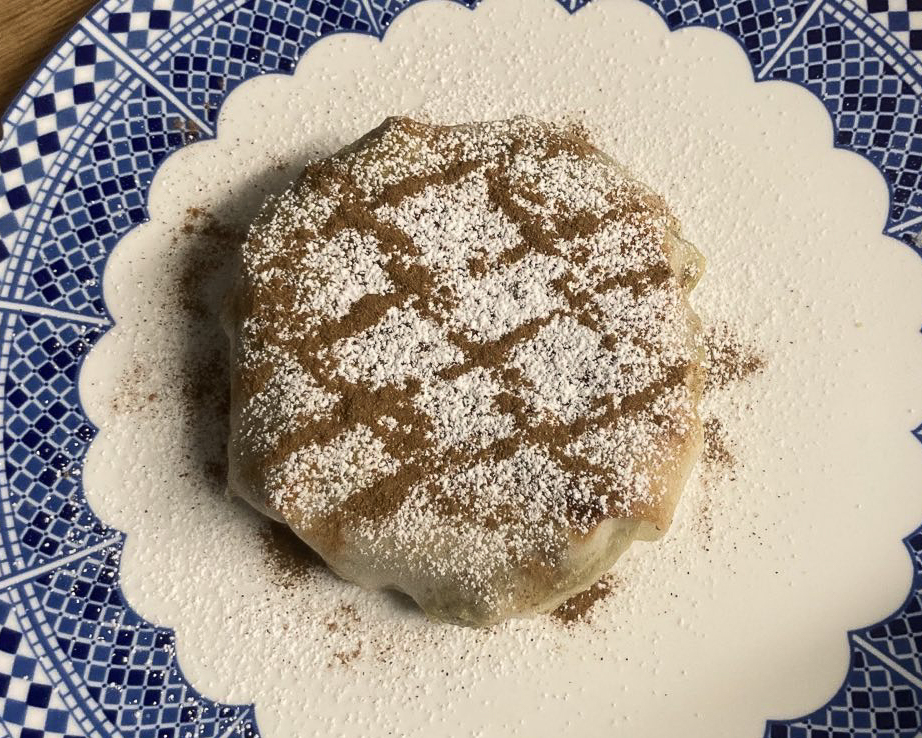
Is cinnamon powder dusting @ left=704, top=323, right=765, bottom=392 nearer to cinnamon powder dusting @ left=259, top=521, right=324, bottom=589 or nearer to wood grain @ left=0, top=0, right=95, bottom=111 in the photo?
cinnamon powder dusting @ left=259, top=521, right=324, bottom=589

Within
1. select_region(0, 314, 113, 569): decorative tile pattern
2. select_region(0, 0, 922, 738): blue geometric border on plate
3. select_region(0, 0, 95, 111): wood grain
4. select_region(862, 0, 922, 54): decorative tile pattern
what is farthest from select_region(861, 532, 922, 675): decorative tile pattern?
select_region(0, 0, 95, 111): wood grain

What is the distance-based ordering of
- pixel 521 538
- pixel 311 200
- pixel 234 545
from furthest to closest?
1. pixel 234 545
2. pixel 311 200
3. pixel 521 538

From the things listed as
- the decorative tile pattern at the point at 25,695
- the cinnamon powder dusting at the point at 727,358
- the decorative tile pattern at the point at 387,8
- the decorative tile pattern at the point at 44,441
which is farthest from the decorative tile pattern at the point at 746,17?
the decorative tile pattern at the point at 25,695

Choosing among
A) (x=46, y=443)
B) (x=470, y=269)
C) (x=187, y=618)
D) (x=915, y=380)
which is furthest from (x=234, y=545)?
(x=915, y=380)

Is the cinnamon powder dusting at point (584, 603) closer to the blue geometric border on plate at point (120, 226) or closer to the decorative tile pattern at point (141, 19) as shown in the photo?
the blue geometric border on plate at point (120, 226)

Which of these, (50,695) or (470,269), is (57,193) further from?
(50,695)

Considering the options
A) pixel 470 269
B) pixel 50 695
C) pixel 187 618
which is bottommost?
pixel 50 695
